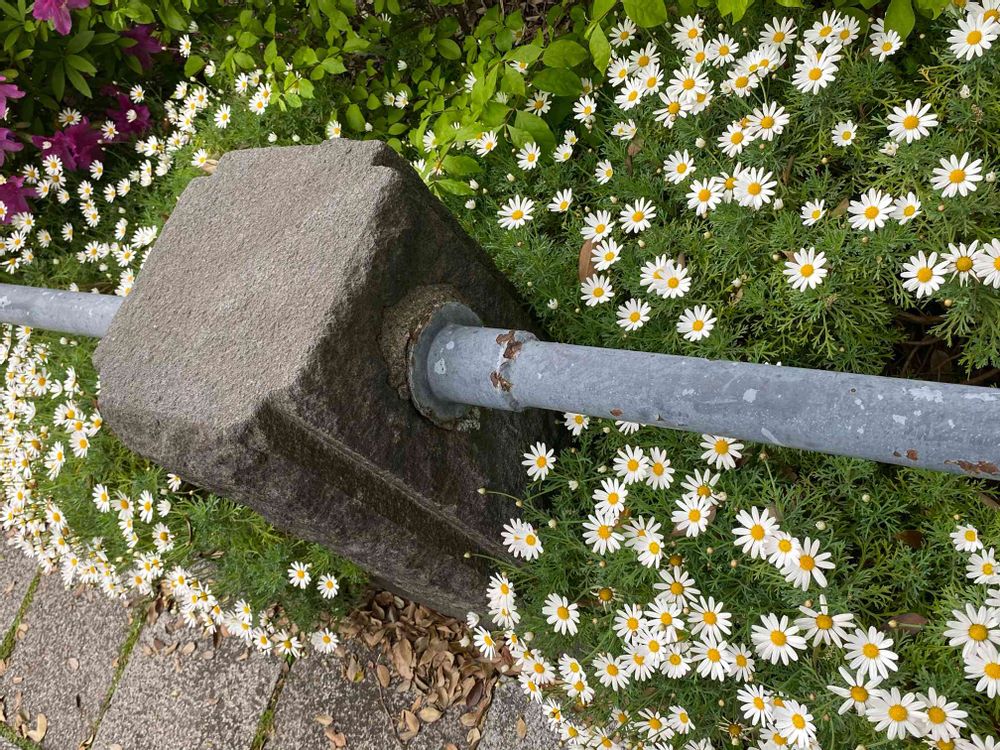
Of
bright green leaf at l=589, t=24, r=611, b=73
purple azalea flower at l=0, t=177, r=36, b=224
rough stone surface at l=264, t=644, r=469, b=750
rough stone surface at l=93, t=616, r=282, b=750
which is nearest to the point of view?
Answer: bright green leaf at l=589, t=24, r=611, b=73

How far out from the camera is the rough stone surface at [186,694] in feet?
10.4

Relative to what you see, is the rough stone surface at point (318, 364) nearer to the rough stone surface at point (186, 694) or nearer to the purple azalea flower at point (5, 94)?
the rough stone surface at point (186, 694)

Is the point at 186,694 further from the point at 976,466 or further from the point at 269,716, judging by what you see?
the point at 976,466

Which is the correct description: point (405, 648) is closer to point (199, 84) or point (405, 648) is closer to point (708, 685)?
point (708, 685)

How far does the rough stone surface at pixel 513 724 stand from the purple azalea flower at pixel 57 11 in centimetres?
327

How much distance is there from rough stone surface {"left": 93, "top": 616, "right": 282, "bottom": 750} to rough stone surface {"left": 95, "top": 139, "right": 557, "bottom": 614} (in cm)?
128

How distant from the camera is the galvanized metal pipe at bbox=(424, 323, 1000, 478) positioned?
4.41 feet

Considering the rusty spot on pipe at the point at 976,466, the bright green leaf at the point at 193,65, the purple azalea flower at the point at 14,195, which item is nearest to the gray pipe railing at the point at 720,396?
the rusty spot on pipe at the point at 976,466

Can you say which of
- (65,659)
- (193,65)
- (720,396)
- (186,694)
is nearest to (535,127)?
(720,396)

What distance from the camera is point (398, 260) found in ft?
6.52

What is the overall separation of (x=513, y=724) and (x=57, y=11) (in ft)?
11.2

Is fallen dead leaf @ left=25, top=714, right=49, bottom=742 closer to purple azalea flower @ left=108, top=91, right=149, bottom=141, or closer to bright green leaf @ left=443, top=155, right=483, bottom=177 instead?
purple azalea flower @ left=108, top=91, right=149, bottom=141

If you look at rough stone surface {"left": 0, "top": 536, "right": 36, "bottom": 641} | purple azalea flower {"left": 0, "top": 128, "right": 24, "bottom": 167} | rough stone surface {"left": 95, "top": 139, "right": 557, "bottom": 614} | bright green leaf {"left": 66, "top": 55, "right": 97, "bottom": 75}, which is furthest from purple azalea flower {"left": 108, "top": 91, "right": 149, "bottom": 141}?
rough stone surface {"left": 0, "top": 536, "right": 36, "bottom": 641}

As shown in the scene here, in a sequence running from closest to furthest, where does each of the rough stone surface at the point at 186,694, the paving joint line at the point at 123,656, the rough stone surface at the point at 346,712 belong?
1. the rough stone surface at the point at 346,712
2. the rough stone surface at the point at 186,694
3. the paving joint line at the point at 123,656
